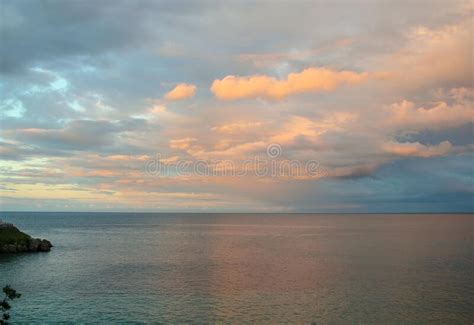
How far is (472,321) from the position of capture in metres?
48.2

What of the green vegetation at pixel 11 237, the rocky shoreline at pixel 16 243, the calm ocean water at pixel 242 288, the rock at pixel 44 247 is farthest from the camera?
the rock at pixel 44 247

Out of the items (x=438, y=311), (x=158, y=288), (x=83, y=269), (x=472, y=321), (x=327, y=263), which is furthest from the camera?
(x=327, y=263)

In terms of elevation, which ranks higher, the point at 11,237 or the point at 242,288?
the point at 11,237

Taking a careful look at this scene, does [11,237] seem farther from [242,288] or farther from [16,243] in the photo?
[242,288]

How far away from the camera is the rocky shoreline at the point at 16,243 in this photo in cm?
10456

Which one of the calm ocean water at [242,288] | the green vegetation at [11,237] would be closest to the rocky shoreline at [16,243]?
the green vegetation at [11,237]

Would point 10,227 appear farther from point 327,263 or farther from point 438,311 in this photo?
point 438,311

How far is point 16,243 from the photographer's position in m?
107

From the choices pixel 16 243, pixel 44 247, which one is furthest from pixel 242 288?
pixel 16 243

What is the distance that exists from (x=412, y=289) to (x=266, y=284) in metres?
23.2

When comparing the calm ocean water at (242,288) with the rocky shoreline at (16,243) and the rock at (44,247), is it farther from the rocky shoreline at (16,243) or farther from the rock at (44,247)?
the rocky shoreline at (16,243)

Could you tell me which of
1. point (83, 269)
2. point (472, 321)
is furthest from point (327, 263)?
point (83, 269)

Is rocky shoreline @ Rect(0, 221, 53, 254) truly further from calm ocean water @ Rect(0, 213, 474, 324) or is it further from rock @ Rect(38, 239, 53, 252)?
calm ocean water @ Rect(0, 213, 474, 324)

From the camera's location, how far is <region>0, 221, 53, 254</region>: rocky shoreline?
343 ft
